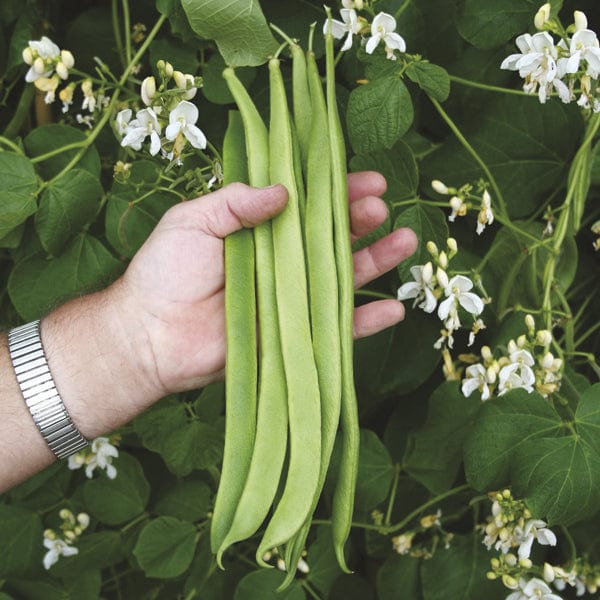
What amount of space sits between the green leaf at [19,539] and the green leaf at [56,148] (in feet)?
3.39

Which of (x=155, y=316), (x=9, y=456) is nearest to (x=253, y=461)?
(x=155, y=316)

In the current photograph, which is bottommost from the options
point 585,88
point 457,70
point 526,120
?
point 526,120

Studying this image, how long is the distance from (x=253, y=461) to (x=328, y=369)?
0.21 metres

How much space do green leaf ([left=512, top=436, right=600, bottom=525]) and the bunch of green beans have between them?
0.36 metres

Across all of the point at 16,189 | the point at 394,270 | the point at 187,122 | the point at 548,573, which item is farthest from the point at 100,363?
the point at 548,573

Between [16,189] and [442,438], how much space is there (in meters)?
1.12

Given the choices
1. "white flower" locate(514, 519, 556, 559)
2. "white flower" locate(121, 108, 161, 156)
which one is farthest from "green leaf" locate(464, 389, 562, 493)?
"white flower" locate(121, 108, 161, 156)

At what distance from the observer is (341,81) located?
209cm

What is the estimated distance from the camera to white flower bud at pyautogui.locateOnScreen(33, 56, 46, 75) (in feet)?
5.35

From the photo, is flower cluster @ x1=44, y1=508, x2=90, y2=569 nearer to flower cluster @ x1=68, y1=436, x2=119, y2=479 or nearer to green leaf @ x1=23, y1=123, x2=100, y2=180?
flower cluster @ x1=68, y1=436, x2=119, y2=479

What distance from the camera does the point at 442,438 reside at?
1.93 meters

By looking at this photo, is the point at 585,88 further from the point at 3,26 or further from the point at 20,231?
the point at 3,26

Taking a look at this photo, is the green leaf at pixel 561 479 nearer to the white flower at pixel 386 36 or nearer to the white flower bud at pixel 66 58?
the white flower at pixel 386 36

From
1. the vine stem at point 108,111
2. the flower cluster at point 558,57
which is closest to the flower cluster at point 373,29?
the flower cluster at point 558,57
